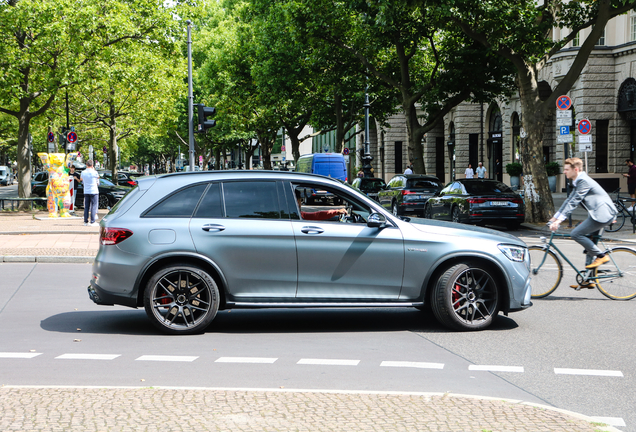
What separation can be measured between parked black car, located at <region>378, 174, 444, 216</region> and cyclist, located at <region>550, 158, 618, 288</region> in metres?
16.0

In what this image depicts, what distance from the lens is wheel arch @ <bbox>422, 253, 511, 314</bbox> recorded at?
287 inches

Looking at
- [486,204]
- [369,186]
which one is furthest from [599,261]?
[369,186]

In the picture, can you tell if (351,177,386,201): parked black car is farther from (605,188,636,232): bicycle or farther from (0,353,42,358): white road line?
(0,353,42,358): white road line

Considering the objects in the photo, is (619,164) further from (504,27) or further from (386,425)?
(386,425)

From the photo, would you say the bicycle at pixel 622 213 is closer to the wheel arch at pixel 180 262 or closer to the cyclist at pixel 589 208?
the cyclist at pixel 589 208

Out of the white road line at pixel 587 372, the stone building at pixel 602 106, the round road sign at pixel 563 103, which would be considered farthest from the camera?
the stone building at pixel 602 106

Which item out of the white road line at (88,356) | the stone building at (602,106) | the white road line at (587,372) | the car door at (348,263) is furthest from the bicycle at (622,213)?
the white road line at (88,356)

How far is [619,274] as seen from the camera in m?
9.23

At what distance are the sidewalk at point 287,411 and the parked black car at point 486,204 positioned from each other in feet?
50.5

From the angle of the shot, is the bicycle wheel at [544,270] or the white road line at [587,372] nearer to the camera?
the white road line at [587,372]

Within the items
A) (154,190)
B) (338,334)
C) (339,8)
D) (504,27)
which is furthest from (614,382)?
(339,8)

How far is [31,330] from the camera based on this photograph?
25.0 ft

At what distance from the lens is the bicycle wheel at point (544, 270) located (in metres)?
9.27

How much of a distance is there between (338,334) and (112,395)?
3.00m
